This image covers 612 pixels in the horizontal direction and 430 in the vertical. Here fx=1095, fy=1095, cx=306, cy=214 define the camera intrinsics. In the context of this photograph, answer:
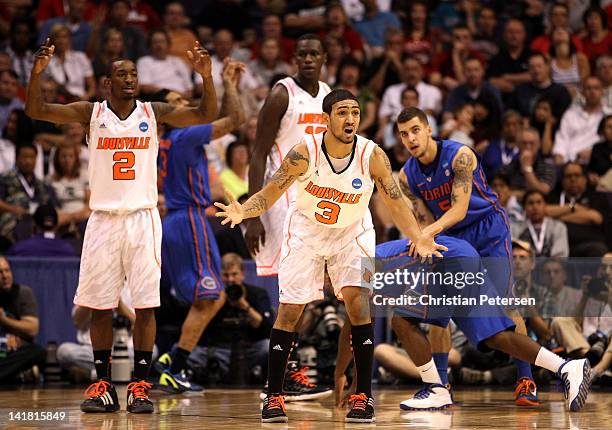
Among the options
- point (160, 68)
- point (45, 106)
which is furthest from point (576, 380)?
point (160, 68)

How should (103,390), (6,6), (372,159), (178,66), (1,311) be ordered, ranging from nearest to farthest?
(372,159) < (103,390) < (1,311) < (178,66) < (6,6)

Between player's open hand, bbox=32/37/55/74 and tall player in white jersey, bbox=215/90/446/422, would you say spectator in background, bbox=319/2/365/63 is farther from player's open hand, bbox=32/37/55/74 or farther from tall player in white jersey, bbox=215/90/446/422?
tall player in white jersey, bbox=215/90/446/422

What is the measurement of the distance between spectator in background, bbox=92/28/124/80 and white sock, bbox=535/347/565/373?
8.49 m

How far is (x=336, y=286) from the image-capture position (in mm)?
7387

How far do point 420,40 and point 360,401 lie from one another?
978cm

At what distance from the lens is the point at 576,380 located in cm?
776

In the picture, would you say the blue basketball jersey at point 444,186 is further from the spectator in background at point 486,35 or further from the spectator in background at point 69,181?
the spectator in background at point 486,35

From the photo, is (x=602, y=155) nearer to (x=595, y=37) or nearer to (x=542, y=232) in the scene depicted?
(x=542, y=232)

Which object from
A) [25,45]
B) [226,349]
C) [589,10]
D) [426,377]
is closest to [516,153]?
[589,10]

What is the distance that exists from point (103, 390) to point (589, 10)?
10.6 m

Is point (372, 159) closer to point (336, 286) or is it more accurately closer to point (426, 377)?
point (336, 286)

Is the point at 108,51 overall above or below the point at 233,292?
A: above

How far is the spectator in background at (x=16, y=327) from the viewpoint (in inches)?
415

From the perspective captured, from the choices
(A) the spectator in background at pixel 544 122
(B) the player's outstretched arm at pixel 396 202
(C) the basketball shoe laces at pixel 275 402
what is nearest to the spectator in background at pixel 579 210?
(A) the spectator in background at pixel 544 122
